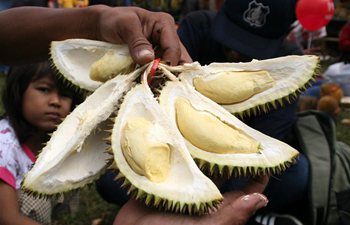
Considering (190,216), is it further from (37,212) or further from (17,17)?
(37,212)

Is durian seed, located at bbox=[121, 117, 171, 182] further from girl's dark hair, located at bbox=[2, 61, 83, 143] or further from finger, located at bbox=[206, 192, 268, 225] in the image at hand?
girl's dark hair, located at bbox=[2, 61, 83, 143]

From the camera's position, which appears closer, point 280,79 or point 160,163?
point 160,163

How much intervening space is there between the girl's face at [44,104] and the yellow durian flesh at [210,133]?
872 mm

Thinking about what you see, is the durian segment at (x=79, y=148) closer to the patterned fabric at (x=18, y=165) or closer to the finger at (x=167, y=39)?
the finger at (x=167, y=39)

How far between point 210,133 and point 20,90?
3.52 ft

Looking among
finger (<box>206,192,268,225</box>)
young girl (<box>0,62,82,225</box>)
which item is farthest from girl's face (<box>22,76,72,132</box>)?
finger (<box>206,192,268,225</box>)

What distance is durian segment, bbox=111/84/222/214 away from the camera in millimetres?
643

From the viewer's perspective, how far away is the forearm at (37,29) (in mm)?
964

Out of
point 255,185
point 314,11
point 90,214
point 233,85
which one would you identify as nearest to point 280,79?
point 233,85

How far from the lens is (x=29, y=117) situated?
5.06ft

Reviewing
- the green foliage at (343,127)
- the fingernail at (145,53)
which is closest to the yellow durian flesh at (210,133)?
the fingernail at (145,53)

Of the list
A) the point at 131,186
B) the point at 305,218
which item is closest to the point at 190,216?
the point at 131,186

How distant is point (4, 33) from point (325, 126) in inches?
50.2

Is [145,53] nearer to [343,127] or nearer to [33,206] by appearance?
[33,206]
